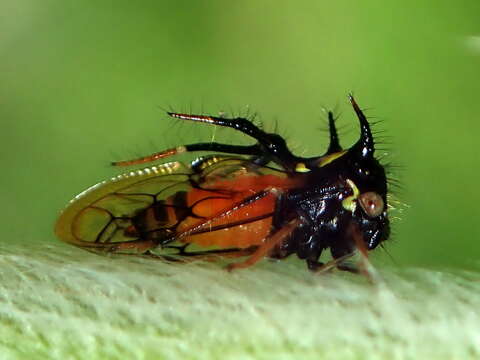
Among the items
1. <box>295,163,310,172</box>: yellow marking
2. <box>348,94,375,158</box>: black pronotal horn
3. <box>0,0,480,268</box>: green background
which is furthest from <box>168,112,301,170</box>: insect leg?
<box>0,0,480,268</box>: green background

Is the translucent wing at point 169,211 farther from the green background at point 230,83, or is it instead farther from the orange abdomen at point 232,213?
the green background at point 230,83

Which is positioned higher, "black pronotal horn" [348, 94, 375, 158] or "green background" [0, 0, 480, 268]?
"green background" [0, 0, 480, 268]

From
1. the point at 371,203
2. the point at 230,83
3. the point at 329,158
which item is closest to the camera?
the point at 371,203

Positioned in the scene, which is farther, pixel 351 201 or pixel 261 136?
pixel 261 136

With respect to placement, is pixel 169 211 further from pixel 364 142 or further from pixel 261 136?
pixel 364 142

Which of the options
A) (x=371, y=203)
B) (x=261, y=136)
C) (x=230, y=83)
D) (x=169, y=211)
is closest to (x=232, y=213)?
(x=169, y=211)

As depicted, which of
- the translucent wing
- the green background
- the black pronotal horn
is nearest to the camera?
the translucent wing

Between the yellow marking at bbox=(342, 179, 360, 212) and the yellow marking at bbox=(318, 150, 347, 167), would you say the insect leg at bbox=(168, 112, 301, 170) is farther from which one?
the yellow marking at bbox=(342, 179, 360, 212)

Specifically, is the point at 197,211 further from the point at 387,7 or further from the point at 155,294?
the point at 387,7
